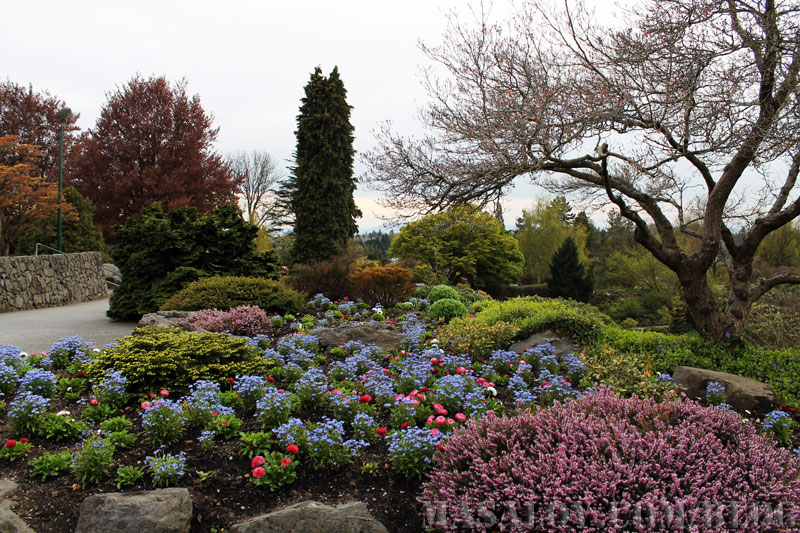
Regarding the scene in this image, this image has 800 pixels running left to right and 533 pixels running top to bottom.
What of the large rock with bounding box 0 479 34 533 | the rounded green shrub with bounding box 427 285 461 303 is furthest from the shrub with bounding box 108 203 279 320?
the large rock with bounding box 0 479 34 533

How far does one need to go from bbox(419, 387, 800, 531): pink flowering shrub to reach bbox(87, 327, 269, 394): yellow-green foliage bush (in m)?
2.32

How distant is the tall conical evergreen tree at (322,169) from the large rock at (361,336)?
15060mm

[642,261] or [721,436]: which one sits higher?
[642,261]

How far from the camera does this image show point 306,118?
21125 mm

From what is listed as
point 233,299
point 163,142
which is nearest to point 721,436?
point 233,299

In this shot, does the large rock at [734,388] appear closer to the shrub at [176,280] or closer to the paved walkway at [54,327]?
the paved walkway at [54,327]

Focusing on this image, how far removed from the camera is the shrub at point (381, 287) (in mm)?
9162

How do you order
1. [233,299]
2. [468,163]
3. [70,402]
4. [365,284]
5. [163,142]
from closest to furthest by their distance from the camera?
[70,402] → [468,163] → [233,299] → [365,284] → [163,142]

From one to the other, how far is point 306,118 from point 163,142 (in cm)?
621

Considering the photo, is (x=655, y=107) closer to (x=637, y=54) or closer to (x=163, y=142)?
(x=637, y=54)

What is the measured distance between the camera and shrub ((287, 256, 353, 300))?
952 cm

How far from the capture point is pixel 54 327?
8.06 meters

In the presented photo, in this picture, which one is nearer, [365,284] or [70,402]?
[70,402]

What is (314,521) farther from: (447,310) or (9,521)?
(447,310)
